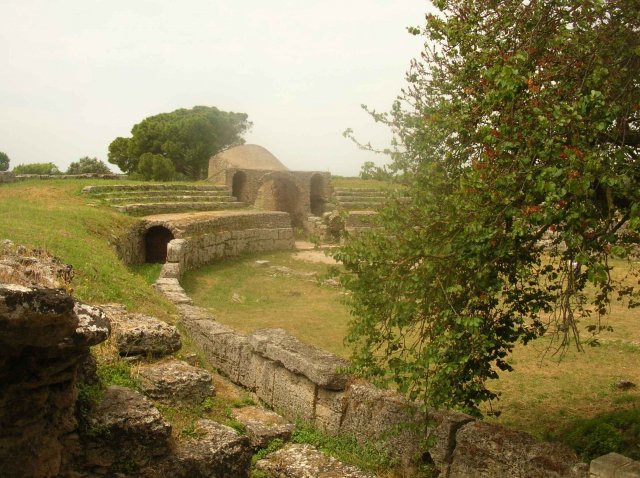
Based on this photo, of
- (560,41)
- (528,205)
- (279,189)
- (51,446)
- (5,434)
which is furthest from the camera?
(279,189)

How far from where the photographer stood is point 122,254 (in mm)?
17469

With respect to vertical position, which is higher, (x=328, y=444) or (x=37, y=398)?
(x=37, y=398)

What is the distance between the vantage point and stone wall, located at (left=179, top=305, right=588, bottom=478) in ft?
18.5

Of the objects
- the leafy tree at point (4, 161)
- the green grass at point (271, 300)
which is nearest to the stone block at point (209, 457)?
the green grass at point (271, 300)

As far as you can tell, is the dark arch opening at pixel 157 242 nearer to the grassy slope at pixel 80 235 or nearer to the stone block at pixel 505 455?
the grassy slope at pixel 80 235

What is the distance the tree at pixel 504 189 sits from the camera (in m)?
5.28

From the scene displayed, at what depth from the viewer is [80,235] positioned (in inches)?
577

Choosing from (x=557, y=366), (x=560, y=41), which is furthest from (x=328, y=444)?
(x=557, y=366)

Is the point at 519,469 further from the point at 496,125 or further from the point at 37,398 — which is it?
the point at 37,398

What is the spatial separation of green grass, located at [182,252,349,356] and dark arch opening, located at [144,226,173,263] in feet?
→ 6.65

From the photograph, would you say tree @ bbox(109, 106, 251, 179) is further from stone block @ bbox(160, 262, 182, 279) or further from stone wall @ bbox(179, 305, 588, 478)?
stone wall @ bbox(179, 305, 588, 478)

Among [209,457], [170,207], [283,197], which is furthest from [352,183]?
[209,457]

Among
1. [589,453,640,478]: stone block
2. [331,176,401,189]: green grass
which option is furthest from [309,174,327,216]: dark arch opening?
[589,453,640,478]: stone block

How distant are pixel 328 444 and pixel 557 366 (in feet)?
20.4
